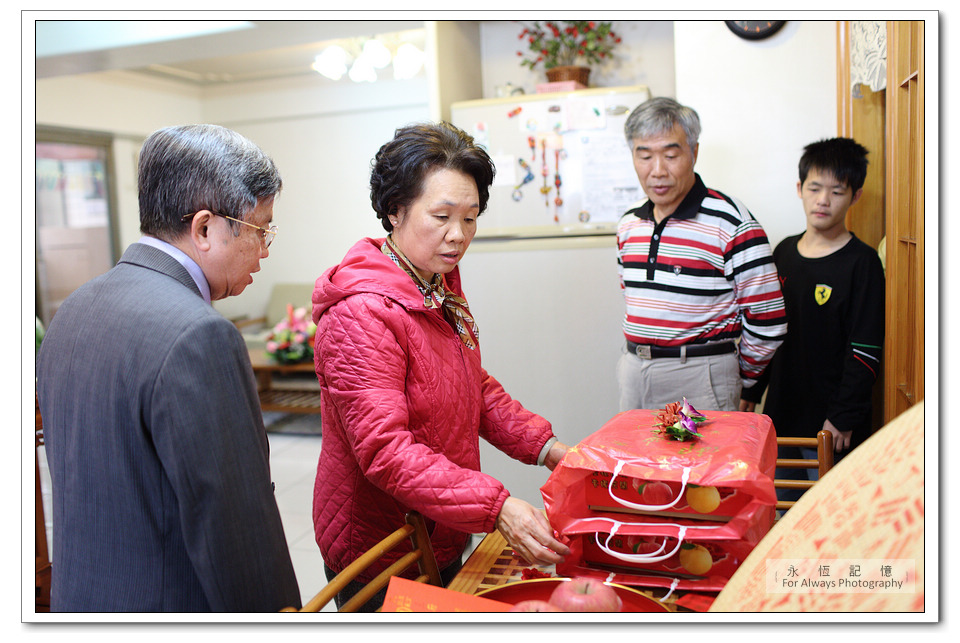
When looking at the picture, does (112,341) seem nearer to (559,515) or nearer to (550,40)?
(559,515)

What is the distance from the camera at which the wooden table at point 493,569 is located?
103 centimetres

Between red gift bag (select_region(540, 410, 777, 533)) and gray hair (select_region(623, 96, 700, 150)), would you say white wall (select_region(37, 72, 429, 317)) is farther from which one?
red gift bag (select_region(540, 410, 777, 533))

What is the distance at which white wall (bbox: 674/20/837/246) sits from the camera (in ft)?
7.25

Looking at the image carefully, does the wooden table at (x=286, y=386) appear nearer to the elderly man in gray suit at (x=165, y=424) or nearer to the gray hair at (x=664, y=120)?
the gray hair at (x=664, y=120)

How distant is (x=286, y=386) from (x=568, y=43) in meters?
3.07

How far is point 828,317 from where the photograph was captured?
1.70m

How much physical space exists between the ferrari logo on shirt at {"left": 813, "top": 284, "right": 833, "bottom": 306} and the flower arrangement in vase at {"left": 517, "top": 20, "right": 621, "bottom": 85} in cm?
138

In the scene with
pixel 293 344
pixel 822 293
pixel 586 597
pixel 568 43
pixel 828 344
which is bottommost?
pixel 293 344

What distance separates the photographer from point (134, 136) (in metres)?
5.64

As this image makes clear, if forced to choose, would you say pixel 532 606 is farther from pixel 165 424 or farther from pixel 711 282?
pixel 711 282

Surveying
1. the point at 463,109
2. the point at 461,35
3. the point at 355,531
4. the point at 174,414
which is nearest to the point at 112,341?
the point at 174,414

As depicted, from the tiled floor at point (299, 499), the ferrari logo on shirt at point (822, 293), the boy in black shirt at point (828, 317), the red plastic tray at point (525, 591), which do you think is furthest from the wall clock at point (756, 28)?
the tiled floor at point (299, 499)

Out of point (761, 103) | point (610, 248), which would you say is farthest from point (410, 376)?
point (761, 103)

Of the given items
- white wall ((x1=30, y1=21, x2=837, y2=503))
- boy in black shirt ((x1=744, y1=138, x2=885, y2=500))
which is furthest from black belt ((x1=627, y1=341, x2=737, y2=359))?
white wall ((x1=30, y1=21, x2=837, y2=503))
